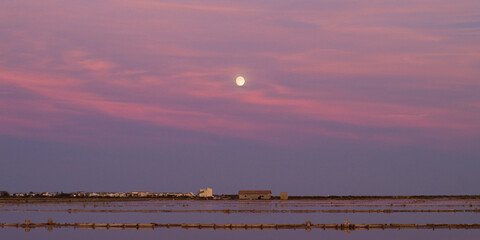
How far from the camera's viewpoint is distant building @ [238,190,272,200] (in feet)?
593

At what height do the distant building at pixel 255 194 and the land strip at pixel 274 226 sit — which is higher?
the distant building at pixel 255 194

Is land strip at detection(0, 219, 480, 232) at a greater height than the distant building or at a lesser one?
lesser

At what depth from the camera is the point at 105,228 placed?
7338cm

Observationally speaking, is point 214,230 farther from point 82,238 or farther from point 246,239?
point 82,238

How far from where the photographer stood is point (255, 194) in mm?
183250

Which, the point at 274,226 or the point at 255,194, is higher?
the point at 255,194

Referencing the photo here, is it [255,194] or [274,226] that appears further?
[255,194]

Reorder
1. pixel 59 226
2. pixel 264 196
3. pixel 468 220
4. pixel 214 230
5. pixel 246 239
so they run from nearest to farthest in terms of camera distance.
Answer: pixel 246 239
pixel 214 230
pixel 59 226
pixel 468 220
pixel 264 196

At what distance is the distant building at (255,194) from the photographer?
18071 centimetres

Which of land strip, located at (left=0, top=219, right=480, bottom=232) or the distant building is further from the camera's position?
the distant building

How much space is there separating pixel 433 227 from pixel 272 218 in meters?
25.4

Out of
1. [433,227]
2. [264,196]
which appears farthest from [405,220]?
[264,196]

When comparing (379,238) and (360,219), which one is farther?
(360,219)

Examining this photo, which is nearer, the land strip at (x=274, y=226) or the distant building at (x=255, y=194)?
the land strip at (x=274, y=226)
